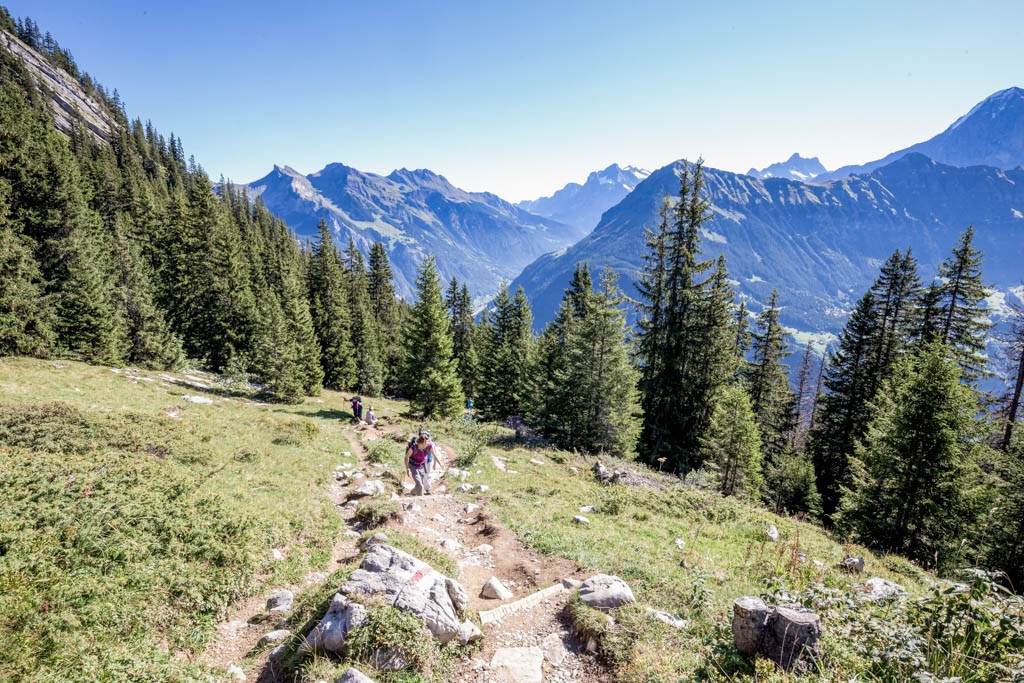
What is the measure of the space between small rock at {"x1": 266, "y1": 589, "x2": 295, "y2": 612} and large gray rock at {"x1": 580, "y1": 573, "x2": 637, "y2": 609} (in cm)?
627

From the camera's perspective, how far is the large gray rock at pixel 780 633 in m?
6.01

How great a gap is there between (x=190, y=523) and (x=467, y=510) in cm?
789

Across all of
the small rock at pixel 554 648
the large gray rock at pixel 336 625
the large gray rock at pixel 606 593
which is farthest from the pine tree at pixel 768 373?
the large gray rock at pixel 336 625

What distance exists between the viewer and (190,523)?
32.7 ft

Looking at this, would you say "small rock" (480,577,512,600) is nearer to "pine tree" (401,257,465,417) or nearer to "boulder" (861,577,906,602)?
"boulder" (861,577,906,602)

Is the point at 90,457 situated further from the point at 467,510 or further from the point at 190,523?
the point at 467,510

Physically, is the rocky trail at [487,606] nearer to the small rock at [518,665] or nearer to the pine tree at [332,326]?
the small rock at [518,665]

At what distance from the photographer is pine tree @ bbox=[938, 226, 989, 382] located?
28.0m

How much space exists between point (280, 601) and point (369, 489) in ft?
21.3

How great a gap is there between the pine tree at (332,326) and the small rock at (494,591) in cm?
5081

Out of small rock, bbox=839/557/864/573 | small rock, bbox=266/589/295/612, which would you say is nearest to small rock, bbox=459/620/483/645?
small rock, bbox=266/589/295/612

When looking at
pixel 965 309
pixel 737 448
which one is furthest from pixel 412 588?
pixel 965 309

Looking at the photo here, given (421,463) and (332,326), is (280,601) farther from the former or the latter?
(332,326)

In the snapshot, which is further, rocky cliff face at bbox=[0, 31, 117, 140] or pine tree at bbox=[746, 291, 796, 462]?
rocky cliff face at bbox=[0, 31, 117, 140]
